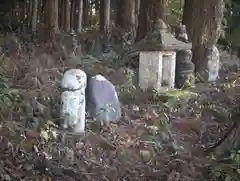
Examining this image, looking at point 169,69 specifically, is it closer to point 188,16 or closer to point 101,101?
point 188,16

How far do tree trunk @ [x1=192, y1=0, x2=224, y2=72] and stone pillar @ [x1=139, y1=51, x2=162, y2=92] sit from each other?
2.41 m

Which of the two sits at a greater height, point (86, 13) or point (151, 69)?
point (86, 13)

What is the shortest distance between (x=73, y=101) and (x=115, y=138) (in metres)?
0.75

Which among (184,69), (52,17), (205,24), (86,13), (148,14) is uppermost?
(86,13)

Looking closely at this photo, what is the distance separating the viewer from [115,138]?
5.82m

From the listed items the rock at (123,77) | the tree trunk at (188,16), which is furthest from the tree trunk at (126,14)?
the rock at (123,77)

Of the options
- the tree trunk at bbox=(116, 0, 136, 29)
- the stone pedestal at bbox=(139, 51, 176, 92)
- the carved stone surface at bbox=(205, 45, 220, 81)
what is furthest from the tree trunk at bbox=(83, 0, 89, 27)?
the stone pedestal at bbox=(139, 51, 176, 92)

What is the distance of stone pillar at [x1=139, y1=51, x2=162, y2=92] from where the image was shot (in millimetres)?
8555

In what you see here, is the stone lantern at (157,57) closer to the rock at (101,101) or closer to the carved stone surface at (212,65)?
the carved stone surface at (212,65)

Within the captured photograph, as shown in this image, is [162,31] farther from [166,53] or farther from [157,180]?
[157,180]

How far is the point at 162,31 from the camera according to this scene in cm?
888

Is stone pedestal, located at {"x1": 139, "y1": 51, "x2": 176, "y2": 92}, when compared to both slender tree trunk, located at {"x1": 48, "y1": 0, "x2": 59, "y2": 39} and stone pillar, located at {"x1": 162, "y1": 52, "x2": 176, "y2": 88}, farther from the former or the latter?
slender tree trunk, located at {"x1": 48, "y1": 0, "x2": 59, "y2": 39}

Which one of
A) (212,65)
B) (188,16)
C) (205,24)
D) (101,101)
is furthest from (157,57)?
(188,16)

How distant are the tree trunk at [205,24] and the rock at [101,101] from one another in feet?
15.3
